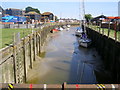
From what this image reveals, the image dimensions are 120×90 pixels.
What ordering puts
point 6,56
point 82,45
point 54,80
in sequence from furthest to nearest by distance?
point 82,45
point 54,80
point 6,56

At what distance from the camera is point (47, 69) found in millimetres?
18109

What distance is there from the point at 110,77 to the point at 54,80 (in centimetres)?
557

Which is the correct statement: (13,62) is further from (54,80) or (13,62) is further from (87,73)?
(87,73)

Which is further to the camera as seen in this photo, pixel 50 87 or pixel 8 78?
pixel 8 78

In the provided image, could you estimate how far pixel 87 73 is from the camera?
16953 mm

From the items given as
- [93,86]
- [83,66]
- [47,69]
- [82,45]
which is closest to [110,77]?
[83,66]

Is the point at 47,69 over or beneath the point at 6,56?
beneath

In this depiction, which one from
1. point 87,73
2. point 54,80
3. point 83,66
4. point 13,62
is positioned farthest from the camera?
point 83,66

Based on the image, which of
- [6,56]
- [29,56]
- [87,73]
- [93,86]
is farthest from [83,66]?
[93,86]

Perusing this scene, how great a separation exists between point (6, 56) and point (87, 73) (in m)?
9.94

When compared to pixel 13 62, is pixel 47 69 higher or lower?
lower

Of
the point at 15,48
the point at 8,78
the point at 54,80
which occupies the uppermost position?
the point at 15,48

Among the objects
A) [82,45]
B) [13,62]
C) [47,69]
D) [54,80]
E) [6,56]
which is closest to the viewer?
[6,56]

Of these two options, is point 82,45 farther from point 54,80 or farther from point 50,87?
point 50,87
